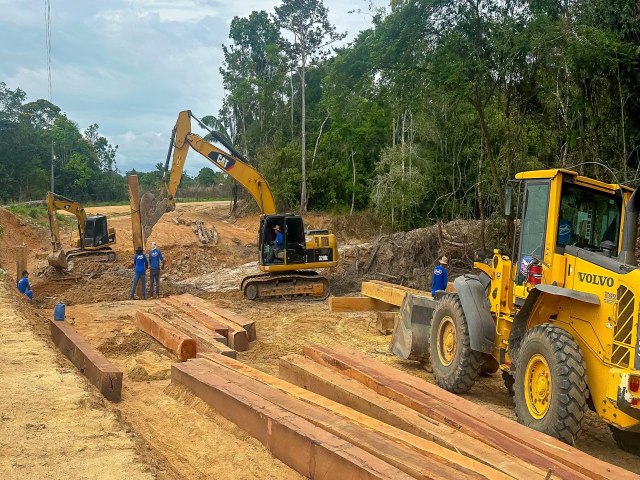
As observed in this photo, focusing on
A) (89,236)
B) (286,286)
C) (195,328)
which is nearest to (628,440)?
(195,328)

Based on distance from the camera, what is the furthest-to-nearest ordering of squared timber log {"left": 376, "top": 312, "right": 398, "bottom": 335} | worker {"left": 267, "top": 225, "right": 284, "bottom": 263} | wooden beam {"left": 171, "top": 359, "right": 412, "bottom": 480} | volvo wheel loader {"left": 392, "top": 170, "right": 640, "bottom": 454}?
worker {"left": 267, "top": 225, "right": 284, "bottom": 263} → squared timber log {"left": 376, "top": 312, "right": 398, "bottom": 335} → volvo wheel loader {"left": 392, "top": 170, "right": 640, "bottom": 454} → wooden beam {"left": 171, "top": 359, "right": 412, "bottom": 480}

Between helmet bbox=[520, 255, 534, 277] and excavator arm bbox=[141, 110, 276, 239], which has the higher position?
excavator arm bbox=[141, 110, 276, 239]

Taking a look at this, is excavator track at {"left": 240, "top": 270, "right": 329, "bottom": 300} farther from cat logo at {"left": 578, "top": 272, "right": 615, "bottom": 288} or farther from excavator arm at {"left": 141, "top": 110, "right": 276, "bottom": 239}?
cat logo at {"left": 578, "top": 272, "right": 615, "bottom": 288}

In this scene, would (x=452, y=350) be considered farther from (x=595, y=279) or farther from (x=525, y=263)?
(x=595, y=279)

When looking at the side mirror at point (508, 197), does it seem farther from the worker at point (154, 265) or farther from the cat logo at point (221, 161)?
the cat logo at point (221, 161)

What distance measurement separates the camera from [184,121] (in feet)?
61.2

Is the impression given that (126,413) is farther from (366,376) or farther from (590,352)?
(590,352)

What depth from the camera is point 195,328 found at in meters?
11.5

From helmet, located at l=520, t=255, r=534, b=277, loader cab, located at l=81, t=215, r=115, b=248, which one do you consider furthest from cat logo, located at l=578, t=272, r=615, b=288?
loader cab, located at l=81, t=215, r=115, b=248

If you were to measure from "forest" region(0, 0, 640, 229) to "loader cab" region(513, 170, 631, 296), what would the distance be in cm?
61

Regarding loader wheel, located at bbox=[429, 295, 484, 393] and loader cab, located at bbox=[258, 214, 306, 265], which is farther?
loader cab, located at bbox=[258, 214, 306, 265]

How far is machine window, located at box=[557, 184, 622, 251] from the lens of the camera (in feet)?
22.1

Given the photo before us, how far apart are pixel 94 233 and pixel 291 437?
827 inches

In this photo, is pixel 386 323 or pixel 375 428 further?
pixel 386 323
